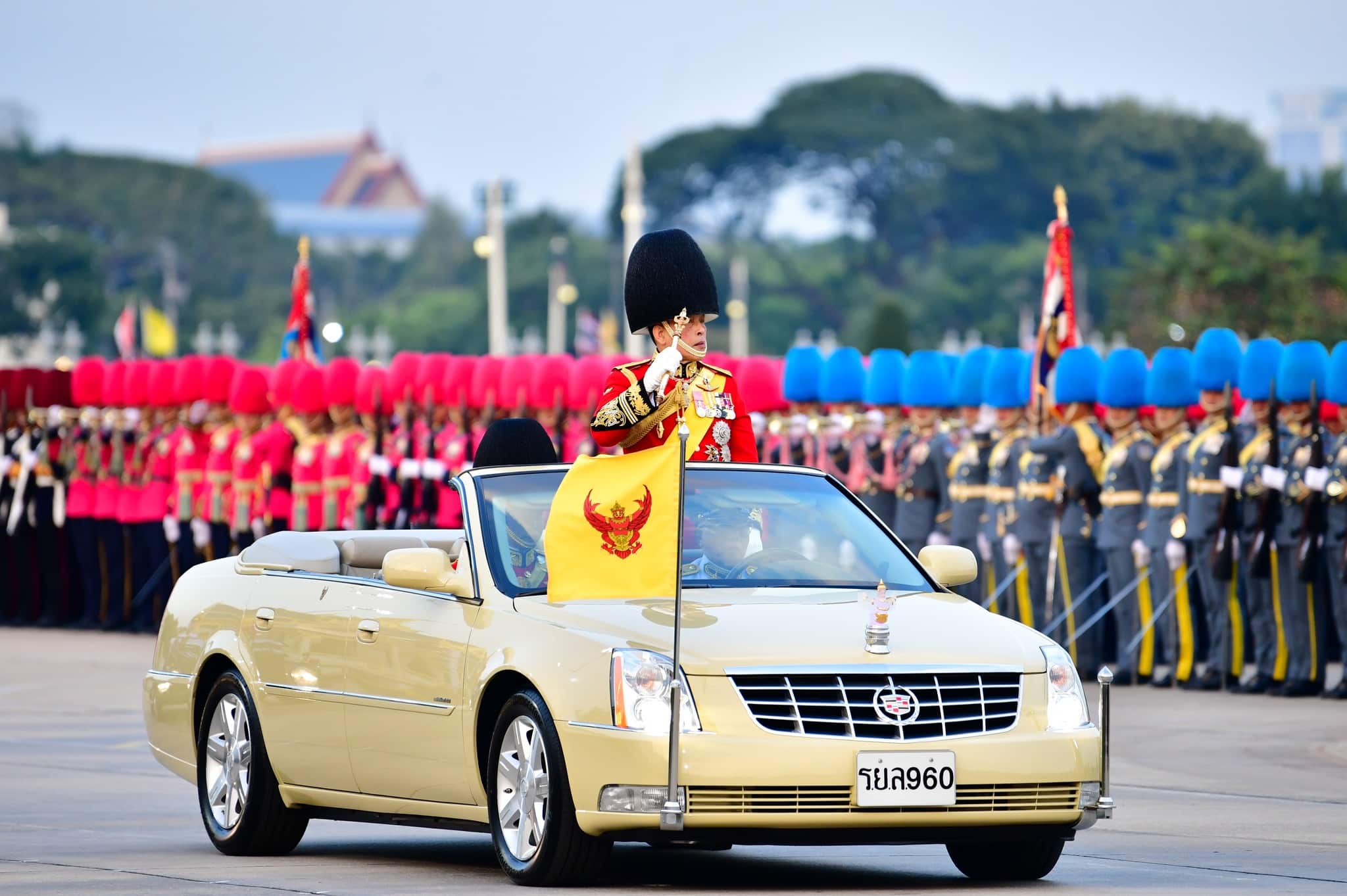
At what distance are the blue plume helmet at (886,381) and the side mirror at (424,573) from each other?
42.7 ft

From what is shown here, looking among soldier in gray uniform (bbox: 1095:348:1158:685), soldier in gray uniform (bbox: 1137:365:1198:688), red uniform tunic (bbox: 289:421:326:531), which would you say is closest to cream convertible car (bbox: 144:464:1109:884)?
soldier in gray uniform (bbox: 1137:365:1198:688)

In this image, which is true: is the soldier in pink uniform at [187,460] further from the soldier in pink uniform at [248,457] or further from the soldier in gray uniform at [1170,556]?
the soldier in gray uniform at [1170,556]

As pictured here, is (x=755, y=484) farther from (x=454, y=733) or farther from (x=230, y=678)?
(x=230, y=678)

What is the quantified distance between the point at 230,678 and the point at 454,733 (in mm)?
1746

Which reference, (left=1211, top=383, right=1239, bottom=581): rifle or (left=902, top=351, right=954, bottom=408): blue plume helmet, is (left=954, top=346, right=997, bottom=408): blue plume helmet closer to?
(left=902, top=351, right=954, bottom=408): blue plume helmet

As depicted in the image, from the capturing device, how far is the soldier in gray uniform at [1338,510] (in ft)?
57.8

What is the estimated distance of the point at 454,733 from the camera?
9.62m

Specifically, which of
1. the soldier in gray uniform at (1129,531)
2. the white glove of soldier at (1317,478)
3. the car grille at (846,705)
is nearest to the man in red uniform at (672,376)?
the car grille at (846,705)

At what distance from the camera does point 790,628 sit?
29.9 feet

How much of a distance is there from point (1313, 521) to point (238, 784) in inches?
343

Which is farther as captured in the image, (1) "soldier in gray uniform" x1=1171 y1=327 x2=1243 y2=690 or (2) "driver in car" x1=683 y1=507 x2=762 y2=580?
(1) "soldier in gray uniform" x1=1171 y1=327 x2=1243 y2=690

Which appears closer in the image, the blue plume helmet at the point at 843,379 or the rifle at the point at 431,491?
the blue plume helmet at the point at 843,379

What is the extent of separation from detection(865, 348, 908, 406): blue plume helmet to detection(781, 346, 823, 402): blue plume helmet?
481 mm

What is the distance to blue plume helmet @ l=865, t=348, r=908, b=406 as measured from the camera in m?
22.7
